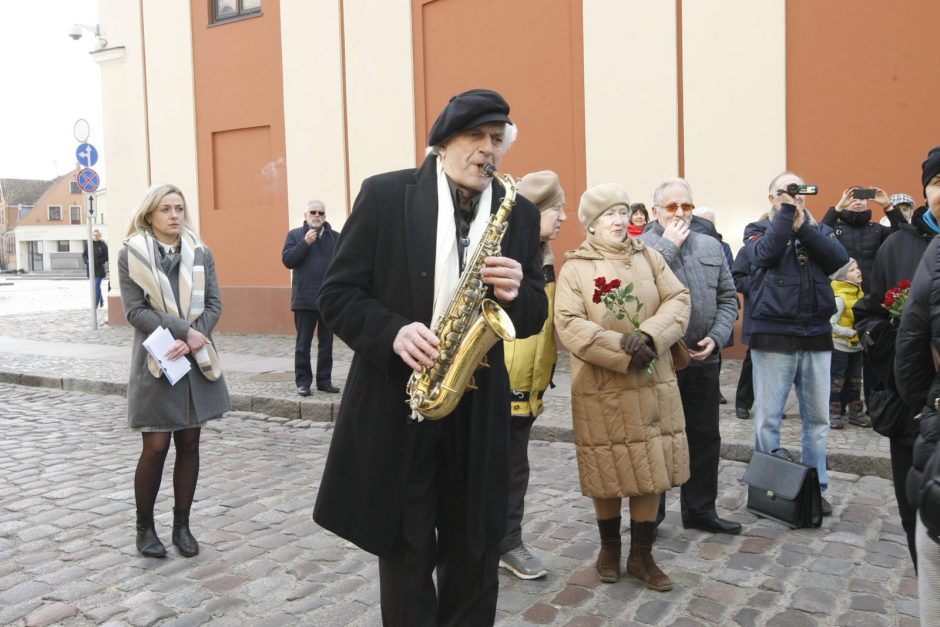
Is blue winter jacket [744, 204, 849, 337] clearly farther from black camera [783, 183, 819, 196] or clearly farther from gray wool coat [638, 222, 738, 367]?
gray wool coat [638, 222, 738, 367]

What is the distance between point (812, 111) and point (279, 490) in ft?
25.2

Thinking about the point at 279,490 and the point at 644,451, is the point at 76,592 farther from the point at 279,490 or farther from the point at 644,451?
the point at 644,451

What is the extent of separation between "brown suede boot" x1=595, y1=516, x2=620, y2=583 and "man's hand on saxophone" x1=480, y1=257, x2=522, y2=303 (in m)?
2.02

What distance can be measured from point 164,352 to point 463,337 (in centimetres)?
251

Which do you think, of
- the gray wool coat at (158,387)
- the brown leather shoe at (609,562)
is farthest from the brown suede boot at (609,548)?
the gray wool coat at (158,387)

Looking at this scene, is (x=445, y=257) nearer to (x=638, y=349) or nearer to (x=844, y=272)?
(x=638, y=349)

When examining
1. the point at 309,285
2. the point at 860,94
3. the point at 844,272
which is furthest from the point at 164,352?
the point at 860,94

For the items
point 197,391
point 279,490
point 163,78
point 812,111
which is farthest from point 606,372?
point 163,78

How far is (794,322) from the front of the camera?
5.35 meters

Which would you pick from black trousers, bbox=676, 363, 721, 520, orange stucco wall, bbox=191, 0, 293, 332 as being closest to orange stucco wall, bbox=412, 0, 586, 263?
orange stucco wall, bbox=191, 0, 293, 332

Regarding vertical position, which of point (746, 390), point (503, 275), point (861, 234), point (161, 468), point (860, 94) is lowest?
point (746, 390)

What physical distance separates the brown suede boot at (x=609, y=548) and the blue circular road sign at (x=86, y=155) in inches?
595

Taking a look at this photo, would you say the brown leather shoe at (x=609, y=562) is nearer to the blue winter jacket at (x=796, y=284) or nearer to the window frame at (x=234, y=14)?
the blue winter jacket at (x=796, y=284)

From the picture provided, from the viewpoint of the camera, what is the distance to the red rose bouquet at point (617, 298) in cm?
421
